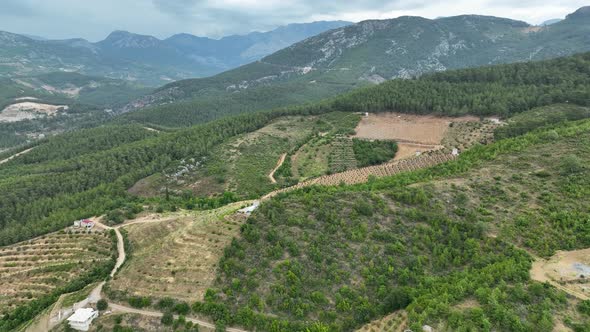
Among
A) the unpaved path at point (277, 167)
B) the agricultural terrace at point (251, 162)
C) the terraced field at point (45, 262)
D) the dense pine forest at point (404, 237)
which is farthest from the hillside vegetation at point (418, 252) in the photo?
the agricultural terrace at point (251, 162)

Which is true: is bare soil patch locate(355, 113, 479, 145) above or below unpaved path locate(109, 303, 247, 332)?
above

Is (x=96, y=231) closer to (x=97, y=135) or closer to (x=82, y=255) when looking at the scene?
(x=82, y=255)

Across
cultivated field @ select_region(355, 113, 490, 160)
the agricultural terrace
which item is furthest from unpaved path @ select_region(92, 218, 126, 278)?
cultivated field @ select_region(355, 113, 490, 160)

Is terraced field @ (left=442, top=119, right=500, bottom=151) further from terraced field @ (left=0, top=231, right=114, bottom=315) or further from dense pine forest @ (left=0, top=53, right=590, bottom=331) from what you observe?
terraced field @ (left=0, top=231, right=114, bottom=315)

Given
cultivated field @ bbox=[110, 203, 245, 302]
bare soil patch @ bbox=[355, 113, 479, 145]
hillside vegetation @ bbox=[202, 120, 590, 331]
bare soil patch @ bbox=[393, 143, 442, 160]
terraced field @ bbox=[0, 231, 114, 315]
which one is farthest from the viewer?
bare soil patch @ bbox=[355, 113, 479, 145]

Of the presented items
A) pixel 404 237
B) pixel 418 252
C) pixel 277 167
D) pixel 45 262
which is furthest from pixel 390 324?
pixel 277 167

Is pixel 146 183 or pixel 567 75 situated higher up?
pixel 567 75

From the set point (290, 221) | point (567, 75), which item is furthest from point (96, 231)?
point (567, 75)
